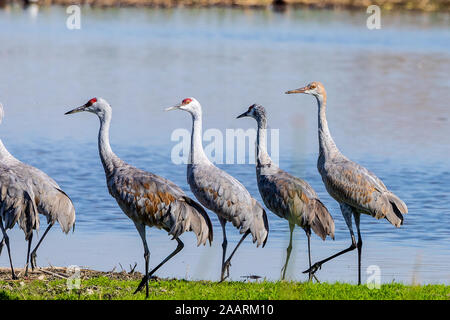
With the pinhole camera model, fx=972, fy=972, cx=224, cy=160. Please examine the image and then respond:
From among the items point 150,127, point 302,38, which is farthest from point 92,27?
point 150,127

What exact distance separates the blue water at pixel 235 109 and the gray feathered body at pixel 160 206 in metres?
1.29

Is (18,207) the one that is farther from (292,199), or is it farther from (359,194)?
(359,194)

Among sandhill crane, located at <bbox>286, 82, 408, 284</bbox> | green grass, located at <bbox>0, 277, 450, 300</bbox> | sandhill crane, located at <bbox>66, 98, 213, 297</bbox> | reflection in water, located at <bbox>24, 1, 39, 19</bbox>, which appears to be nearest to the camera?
green grass, located at <bbox>0, 277, 450, 300</bbox>

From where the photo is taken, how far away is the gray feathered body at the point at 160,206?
29.5 feet

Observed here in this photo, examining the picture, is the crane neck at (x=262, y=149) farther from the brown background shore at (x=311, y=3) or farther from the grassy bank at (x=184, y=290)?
the brown background shore at (x=311, y=3)

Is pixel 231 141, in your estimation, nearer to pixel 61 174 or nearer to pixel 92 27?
pixel 61 174

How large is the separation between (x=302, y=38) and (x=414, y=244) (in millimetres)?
33672

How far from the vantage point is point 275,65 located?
35500 mm

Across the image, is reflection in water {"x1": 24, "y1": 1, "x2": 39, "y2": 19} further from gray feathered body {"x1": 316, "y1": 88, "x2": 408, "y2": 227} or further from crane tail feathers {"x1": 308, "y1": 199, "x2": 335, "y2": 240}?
crane tail feathers {"x1": 308, "y1": 199, "x2": 335, "y2": 240}

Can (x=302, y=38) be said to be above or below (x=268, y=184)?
below

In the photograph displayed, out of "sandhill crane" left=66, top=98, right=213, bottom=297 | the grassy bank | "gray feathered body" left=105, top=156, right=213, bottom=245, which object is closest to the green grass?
the grassy bank

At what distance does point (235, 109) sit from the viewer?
2408 cm

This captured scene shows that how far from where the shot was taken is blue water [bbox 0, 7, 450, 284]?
11.8 meters

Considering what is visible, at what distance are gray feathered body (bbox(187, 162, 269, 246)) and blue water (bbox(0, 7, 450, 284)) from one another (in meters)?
0.74
